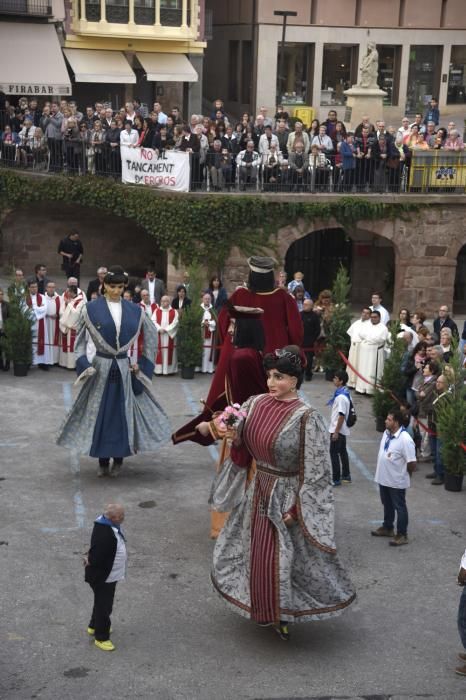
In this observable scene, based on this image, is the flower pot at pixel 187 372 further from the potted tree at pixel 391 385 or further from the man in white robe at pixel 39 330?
the potted tree at pixel 391 385

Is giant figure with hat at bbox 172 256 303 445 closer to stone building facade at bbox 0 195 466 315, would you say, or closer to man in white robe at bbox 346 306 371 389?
man in white robe at bbox 346 306 371 389

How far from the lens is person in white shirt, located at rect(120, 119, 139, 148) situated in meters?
22.1

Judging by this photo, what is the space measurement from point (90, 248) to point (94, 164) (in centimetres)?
334

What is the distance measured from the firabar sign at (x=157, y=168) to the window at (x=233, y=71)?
42.0 feet

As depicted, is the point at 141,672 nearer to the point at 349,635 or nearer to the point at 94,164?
the point at 349,635

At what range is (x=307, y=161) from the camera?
874 inches

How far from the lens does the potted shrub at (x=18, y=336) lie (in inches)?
642

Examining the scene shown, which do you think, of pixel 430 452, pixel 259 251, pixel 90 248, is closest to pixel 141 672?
pixel 430 452

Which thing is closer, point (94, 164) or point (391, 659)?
point (391, 659)

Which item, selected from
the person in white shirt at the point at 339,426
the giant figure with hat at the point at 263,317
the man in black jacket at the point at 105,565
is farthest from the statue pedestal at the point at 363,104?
the man in black jacket at the point at 105,565

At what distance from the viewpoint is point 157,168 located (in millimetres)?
22250

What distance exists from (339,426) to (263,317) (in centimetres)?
215

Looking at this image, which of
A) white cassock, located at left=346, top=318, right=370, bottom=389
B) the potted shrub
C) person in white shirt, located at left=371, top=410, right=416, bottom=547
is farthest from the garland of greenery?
person in white shirt, located at left=371, top=410, right=416, bottom=547

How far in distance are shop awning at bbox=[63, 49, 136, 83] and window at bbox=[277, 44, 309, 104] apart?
5.11 m
